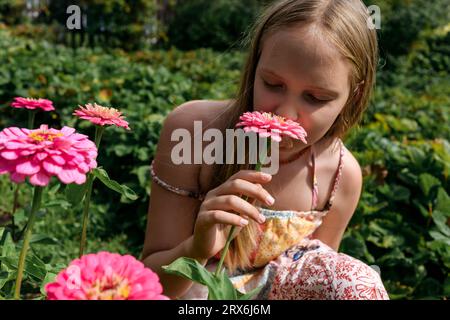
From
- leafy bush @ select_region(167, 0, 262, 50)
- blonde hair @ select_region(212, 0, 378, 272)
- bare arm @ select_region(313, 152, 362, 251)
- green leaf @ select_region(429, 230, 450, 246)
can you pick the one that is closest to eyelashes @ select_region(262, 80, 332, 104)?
blonde hair @ select_region(212, 0, 378, 272)

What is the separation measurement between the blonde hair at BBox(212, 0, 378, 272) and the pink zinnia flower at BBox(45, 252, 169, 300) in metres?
0.93

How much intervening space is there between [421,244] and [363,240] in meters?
0.25

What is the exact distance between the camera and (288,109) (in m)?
1.31

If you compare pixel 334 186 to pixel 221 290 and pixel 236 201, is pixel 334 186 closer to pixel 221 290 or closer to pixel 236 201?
pixel 236 201

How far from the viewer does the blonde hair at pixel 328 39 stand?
1.48 meters

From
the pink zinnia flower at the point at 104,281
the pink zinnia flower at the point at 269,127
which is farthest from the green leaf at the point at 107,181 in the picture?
the pink zinnia flower at the point at 104,281

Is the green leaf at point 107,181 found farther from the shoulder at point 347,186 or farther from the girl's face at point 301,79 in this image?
the shoulder at point 347,186

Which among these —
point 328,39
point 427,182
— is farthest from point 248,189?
point 427,182

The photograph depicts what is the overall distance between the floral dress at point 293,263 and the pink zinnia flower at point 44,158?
36.4 inches
